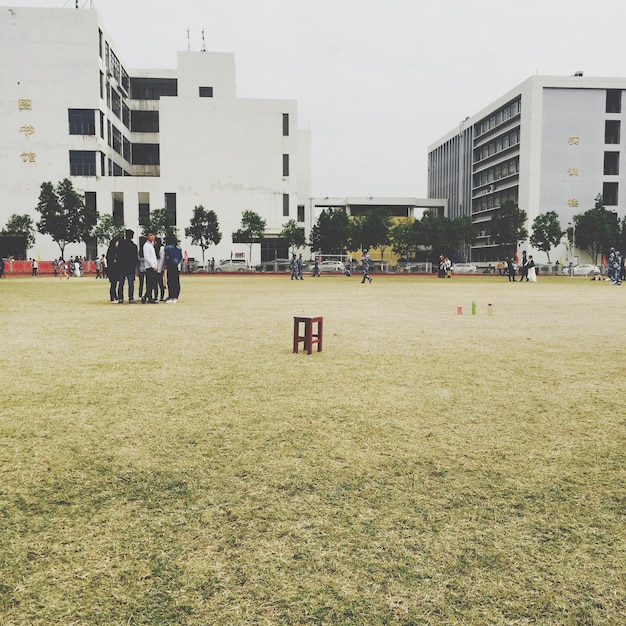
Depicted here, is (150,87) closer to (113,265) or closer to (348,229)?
(348,229)

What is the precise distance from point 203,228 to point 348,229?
21110mm

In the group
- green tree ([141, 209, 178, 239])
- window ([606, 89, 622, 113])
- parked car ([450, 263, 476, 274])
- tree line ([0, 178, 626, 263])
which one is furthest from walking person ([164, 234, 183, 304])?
window ([606, 89, 622, 113])

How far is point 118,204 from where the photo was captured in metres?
72.9

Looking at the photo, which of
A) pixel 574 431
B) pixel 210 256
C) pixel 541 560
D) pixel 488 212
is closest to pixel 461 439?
→ pixel 574 431

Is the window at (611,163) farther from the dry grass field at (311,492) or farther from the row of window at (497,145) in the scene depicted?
the dry grass field at (311,492)

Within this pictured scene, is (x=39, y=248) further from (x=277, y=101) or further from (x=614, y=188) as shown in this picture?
(x=614, y=188)

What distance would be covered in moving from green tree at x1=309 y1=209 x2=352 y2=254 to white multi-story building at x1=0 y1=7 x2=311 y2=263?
6151 millimetres

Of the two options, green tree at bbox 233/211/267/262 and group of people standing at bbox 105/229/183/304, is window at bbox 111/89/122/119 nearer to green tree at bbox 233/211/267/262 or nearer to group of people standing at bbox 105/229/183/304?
green tree at bbox 233/211/267/262

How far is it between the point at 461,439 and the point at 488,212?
105671mm

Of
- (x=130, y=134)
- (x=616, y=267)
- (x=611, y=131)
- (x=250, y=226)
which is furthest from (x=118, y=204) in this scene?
(x=611, y=131)

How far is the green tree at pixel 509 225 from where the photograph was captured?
81188mm

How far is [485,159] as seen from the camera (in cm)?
10494

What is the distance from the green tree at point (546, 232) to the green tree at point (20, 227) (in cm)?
6417

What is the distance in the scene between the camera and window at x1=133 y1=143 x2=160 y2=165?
8525 centimetres
